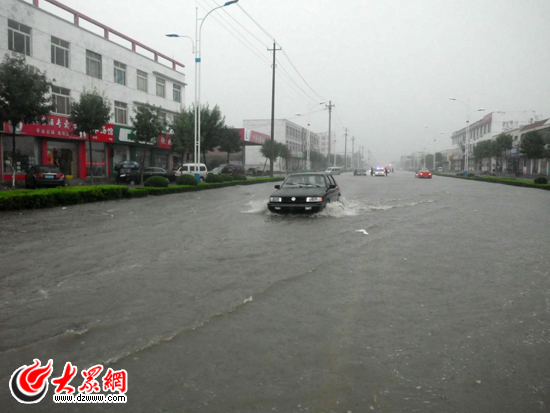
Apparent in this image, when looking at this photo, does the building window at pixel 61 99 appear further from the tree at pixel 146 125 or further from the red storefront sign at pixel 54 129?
the tree at pixel 146 125

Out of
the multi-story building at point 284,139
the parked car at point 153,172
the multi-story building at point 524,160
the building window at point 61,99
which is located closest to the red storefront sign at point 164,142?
the parked car at point 153,172

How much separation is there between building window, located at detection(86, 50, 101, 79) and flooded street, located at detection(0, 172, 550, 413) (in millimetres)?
27760

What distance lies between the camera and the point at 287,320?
4.60 metres

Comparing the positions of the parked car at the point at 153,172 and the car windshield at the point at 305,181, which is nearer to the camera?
the car windshield at the point at 305,181

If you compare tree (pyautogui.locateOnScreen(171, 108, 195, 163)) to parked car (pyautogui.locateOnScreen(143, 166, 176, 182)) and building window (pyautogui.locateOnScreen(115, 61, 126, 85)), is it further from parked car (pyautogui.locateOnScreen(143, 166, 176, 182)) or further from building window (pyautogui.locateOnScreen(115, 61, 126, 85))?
parked car (pyautogui.locateOnScreen(143, 166, 176, 182))

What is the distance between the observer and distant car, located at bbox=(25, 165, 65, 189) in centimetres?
2414

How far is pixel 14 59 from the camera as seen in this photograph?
23.5 meters

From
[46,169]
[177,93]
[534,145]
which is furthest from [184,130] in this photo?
[534,145]

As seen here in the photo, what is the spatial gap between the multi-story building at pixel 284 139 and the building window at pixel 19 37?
5584 centimetres

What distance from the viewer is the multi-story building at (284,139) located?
281 ft

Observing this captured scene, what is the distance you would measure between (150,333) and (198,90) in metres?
27.2

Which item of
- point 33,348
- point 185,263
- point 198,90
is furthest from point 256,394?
point 198,90

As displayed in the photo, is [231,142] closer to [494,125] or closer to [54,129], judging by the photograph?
[54,129]

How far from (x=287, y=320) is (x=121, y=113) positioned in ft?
120
